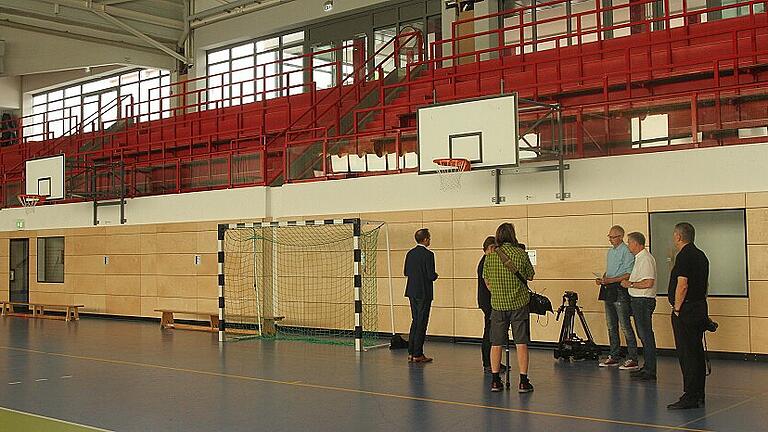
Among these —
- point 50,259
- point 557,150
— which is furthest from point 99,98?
point 557,150

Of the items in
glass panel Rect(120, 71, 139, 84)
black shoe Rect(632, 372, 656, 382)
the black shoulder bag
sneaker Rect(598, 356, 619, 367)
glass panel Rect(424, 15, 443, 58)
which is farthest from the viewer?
glass panel Rect(120, 71, 139, 84)

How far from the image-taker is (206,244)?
54.2 feet

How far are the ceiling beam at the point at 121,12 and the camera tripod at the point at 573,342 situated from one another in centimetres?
1649

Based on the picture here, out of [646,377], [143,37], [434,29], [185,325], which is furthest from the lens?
[143,37]

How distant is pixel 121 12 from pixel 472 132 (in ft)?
48.5

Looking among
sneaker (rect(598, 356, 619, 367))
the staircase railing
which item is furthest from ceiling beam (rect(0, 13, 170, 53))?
sneaker (rect(598, 356, 619, 367))

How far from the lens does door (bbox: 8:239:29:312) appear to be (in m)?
21.2

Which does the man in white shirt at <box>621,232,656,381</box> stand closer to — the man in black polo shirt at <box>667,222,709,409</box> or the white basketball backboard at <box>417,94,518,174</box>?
the man in black polo shirt at <box>667,222,709,409</box>

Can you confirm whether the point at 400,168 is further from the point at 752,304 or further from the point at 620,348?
the point at 752,304

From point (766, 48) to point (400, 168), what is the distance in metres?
5.94

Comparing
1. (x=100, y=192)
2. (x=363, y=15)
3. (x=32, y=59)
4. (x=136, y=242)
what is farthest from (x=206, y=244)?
(x=32, y=59)

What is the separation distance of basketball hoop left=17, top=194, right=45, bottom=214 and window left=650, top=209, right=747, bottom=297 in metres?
13.7

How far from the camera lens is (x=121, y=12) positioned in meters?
22.8

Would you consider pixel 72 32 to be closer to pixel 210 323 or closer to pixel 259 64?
pixel 259 64
